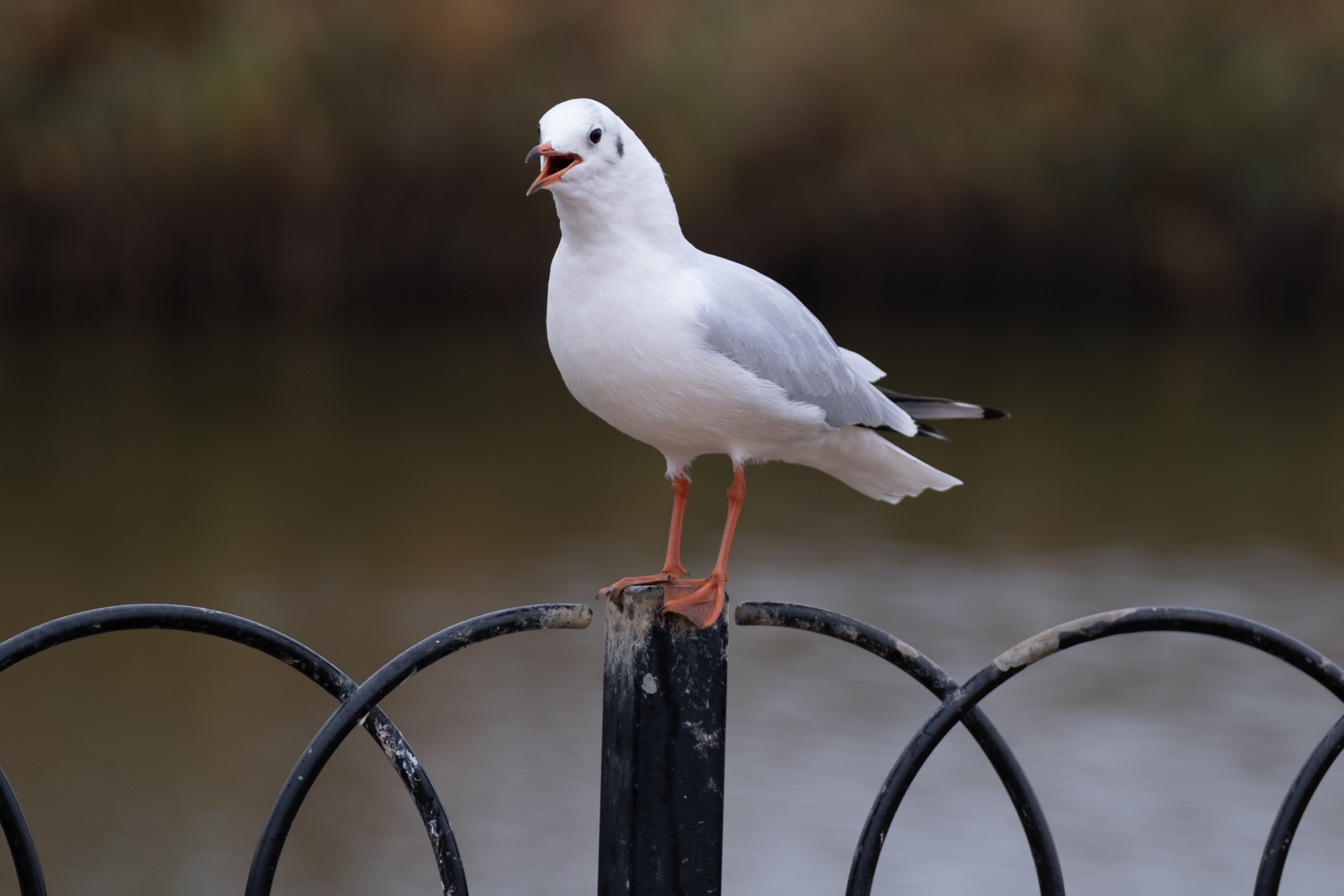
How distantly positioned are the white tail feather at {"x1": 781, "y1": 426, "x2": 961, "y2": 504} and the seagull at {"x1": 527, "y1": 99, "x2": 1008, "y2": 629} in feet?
0.37

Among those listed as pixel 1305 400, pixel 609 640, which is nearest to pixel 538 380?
pixel 1305 400

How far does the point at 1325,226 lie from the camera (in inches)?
836

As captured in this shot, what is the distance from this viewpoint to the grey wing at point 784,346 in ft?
8.66

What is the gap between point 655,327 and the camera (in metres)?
2.51

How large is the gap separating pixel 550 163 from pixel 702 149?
610 inches

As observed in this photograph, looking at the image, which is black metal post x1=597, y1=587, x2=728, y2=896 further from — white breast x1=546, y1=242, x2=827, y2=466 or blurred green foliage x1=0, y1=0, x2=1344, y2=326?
blurred green foliage x1=0, y1=0, x2=1344, y2=326

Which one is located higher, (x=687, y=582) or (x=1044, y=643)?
(x=687, y=582)

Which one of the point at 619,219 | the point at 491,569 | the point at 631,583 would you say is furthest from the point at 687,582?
the point at 491,569

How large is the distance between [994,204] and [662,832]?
1983 centimetres

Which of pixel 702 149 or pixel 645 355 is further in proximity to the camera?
pixel 702 149

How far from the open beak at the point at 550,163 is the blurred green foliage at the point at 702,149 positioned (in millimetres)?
14010

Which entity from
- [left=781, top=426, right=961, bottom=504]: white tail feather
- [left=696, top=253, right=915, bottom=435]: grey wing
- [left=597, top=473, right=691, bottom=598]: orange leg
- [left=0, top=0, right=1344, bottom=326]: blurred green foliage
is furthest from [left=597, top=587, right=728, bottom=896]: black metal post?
[left=0, top=0, right=1344, bottom=326]: blurred green foliage

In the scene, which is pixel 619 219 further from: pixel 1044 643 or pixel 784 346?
pixel 1044 643

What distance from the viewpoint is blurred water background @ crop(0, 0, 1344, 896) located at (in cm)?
706
